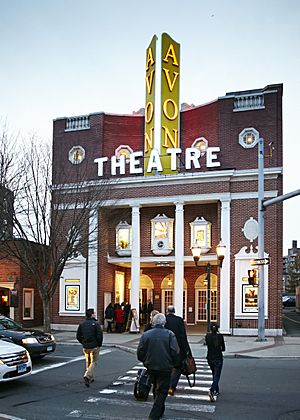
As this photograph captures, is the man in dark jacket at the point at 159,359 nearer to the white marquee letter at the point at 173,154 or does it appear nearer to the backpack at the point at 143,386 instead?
the backpack at the point at 143,386

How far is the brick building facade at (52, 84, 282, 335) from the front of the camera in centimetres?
2506

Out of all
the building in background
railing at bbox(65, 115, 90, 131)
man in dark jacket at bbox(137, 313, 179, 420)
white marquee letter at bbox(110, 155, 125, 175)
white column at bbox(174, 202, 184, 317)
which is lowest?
the building in background

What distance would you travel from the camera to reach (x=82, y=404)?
32.3 ft

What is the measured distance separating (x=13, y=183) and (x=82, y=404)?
13893 millimetres

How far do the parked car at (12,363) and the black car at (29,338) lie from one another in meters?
3.10

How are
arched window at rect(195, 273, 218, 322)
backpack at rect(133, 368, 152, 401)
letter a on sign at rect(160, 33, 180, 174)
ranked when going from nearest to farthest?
backpack at rect(133, 368, 152, 401) → letter a on sign at rect(160, 33, 180, 174) → arched window at rect(195, 273, 218, 322)

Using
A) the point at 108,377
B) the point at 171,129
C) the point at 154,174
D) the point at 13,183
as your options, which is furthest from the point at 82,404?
the point at 171,129

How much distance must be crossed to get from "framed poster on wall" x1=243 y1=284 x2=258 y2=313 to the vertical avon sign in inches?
288

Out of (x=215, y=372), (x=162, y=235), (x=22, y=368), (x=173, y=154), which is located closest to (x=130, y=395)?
Result: (x=215, y=372)

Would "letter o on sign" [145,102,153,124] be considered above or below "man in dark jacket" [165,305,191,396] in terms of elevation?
above

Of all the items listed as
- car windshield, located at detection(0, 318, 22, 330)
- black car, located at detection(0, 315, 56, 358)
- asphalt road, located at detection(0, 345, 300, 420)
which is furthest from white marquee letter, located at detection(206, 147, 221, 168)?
car windshield, located at detection(0, 318, 22, 330)

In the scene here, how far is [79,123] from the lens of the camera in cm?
2986

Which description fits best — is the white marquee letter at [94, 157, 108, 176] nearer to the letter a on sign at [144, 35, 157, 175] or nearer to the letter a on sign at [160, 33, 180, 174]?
the letter a on sign at [144, 35, 157, 175]

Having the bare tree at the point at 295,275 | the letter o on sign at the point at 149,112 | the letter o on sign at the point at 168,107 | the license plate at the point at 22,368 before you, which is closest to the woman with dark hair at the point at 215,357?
the license plate at the point at 22,368
